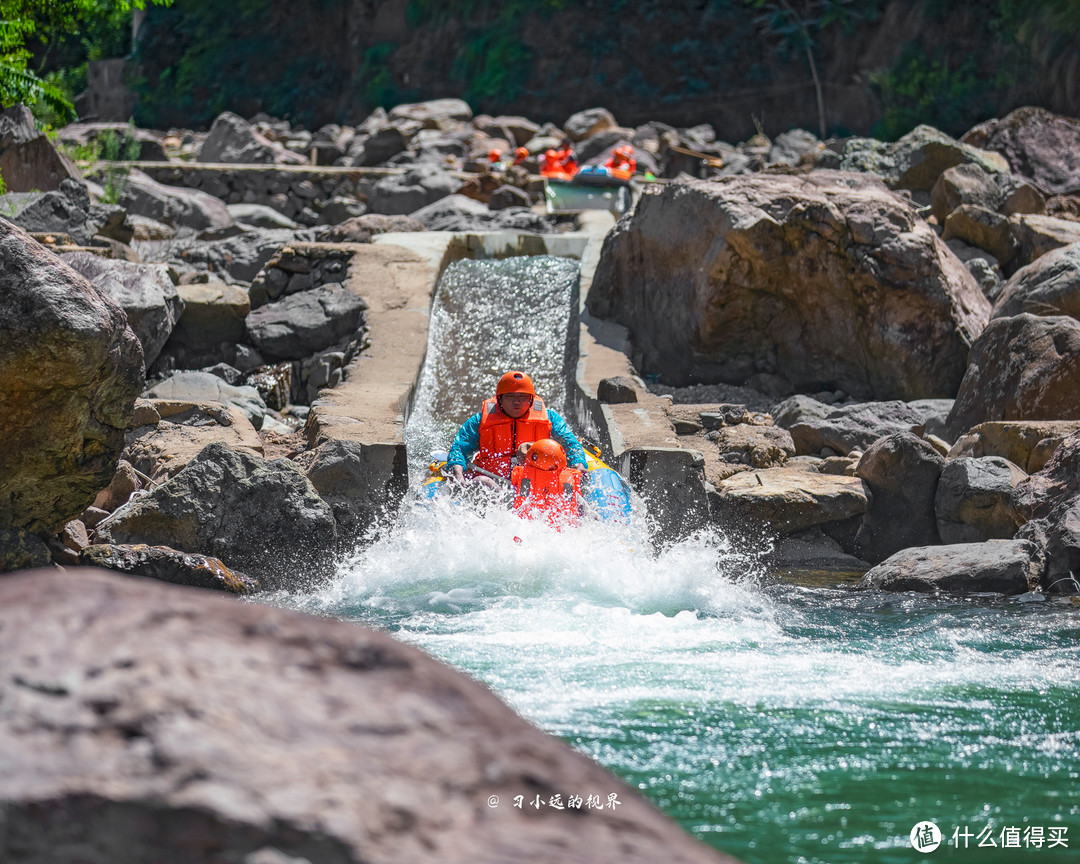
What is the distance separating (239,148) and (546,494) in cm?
1713

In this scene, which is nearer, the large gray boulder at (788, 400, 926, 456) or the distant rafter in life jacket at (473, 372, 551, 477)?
the distant rafter in life jacket at (473, 372, 551, 477)

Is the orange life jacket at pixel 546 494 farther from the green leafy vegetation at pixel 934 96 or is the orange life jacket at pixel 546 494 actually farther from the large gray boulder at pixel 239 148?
the green leafy vegetation at pixel 934 96

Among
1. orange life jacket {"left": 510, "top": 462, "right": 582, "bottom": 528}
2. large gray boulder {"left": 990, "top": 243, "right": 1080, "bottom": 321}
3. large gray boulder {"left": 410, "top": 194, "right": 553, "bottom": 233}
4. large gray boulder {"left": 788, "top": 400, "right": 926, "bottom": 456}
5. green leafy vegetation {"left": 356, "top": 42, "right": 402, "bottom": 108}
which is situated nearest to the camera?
orange life jacket {"left": 510, "top": 462, "right": 582, "bottom": 528}

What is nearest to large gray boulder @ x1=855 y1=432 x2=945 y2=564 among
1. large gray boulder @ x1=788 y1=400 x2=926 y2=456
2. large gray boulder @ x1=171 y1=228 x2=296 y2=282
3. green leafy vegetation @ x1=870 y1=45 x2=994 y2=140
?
large gray boulder @ x1=788 y1=400 x2=926 y2=456

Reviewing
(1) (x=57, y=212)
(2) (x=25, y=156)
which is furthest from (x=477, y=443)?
(2) (x=25, y=156)

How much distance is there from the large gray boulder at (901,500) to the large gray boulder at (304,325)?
506 centimetres

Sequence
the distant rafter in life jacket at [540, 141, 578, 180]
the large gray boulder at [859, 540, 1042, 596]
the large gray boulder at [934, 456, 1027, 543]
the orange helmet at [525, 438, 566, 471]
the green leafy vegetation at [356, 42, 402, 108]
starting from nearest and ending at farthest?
the large gray boulder at [859, 540, 1042, 596] < the orange helmet at [525, 438, 566, 471] < the large gray boulder at [934, 456, 1027, 543] < the distant rafter in life jacket at [540, 141, 578, 180] < the green leafy vegetation at [356, 42, 402, 108]

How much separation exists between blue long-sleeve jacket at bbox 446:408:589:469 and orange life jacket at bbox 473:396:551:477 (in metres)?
0.09

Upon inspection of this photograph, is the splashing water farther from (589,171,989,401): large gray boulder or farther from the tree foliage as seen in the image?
the tree foliage

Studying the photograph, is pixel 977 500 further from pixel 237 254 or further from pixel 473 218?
pixel 473 218

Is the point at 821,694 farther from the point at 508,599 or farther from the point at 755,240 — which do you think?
the point at 755,240

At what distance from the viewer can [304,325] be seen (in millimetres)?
9750

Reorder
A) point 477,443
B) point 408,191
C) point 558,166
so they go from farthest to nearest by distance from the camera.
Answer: point 558,166
point 408,191
point 477,443

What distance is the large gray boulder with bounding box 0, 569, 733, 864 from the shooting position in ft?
4.72
